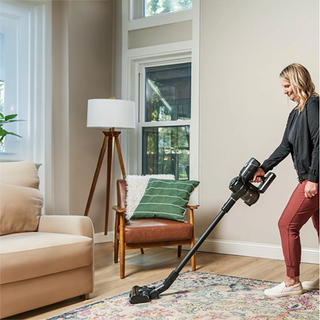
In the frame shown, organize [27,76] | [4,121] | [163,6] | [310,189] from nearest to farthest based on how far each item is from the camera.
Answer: [310,189] < [4,121] < [27,76] < [163,6]

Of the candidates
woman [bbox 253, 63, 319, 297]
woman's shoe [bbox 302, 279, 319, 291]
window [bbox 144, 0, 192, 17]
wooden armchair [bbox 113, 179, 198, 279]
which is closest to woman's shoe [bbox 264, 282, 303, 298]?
woman [bbox 253, 63, 319, 297]

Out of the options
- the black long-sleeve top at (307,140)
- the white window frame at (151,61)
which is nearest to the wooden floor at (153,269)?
the white window frame at (151,61)

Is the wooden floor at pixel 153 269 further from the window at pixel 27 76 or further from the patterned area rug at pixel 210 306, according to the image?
the window at pixel 27 76

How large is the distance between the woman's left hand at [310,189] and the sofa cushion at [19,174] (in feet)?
6.15

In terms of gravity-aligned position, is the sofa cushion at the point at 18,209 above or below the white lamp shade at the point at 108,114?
below

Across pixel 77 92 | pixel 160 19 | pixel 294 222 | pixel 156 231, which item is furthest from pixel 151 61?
pixel 294 222

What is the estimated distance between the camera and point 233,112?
14.5 ft

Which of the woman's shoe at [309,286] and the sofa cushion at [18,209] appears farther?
the woman's shoe at [309,286]

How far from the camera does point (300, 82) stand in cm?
287

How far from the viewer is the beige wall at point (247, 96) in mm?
4105

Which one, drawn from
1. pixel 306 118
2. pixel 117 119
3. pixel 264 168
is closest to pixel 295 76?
pixel 306 118

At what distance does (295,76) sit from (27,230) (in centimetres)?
197

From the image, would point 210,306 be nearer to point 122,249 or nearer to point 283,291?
point 283,291

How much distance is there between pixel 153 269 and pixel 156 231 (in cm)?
39
